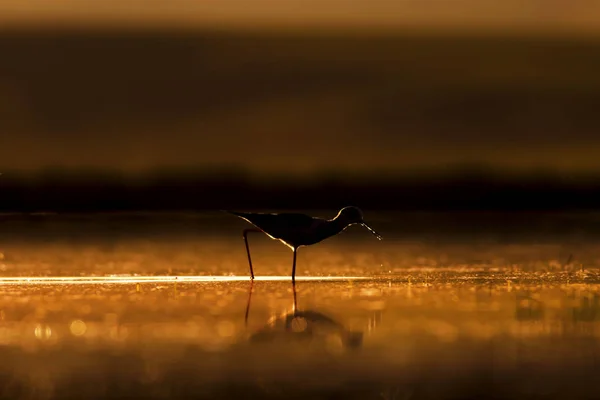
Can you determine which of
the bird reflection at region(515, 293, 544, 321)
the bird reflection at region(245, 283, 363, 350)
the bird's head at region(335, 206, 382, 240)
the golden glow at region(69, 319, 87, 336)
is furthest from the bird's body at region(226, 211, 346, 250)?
the golden glow at region(69, 319, 87, 336)

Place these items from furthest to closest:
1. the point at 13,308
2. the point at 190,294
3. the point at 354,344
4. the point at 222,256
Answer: the point at 222,256 < the point at 190,294 < the point at 13,308 < the point at 354,344

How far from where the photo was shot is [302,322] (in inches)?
352

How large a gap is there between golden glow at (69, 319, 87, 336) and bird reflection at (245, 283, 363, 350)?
1107 millimetres

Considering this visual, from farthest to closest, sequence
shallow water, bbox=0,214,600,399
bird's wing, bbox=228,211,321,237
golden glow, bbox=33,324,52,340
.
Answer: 1. bird's wing, bbox=228,211,321,237
2. golden glow, bbox=33,324,52,340
3. shallow water, bbox=0,214,600,399

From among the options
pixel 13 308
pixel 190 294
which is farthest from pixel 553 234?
pixel 13 308

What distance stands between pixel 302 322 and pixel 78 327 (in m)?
1.51

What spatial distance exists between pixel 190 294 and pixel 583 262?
5.05m

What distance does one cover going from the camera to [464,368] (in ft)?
23.1

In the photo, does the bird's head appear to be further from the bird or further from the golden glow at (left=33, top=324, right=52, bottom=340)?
the golden glow at (left=33, top=324, right=52, bottom=340)

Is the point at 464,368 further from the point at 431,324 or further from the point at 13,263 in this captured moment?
the point at 13,263

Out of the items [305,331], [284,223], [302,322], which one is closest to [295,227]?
[284,223]

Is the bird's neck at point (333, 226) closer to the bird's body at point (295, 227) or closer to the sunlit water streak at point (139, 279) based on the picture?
the bird's body at point (295, 227)

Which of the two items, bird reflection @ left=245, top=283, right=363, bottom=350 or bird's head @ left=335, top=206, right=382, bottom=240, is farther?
bird's head @ left=335, top=206, right=382, bottom=240

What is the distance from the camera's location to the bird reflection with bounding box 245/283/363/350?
8.06m
